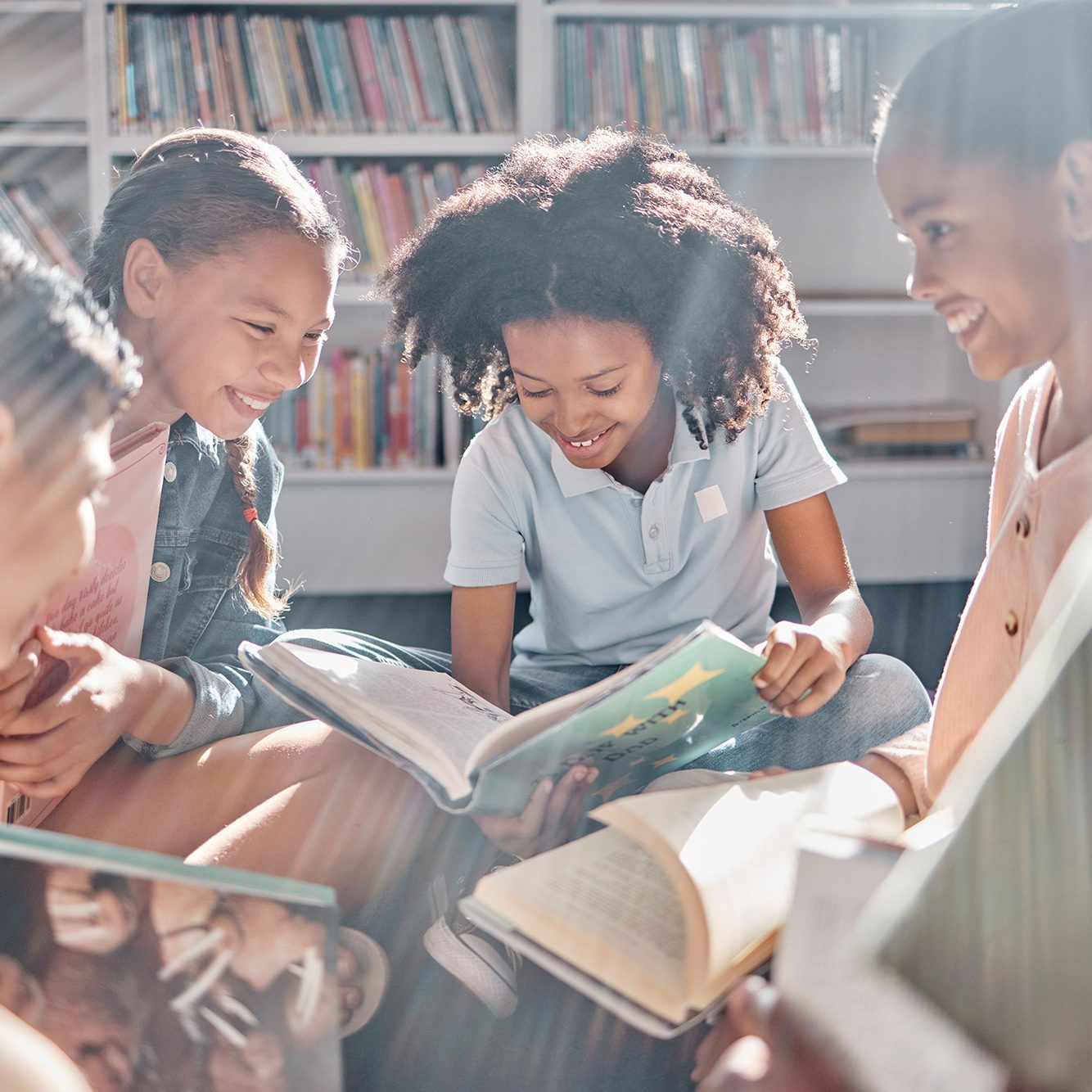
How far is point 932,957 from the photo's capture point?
441 mm

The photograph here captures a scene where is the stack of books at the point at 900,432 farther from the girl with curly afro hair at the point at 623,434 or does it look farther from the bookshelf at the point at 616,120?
the girl with curly afro hair at the point at 623,434

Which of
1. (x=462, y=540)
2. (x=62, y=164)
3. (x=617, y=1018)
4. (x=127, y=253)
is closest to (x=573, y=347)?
(x=462, y=540)

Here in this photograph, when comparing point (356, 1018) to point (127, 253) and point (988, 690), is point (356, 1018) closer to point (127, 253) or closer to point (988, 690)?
point (988, 690)

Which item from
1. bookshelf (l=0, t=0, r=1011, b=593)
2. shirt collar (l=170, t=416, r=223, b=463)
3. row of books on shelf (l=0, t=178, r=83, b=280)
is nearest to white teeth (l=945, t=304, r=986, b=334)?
shirt collar (l=170, t=416, r=223, b=463)

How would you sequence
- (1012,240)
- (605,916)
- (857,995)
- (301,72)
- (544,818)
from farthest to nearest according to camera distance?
(301,72)
(544,818)
(1012,240)
(605,916)
(857,995)

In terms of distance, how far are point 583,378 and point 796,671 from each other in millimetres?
370

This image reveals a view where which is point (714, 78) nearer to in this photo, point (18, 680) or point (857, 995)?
point (18, 680)

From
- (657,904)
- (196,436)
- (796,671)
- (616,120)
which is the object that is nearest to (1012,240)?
(796,671)

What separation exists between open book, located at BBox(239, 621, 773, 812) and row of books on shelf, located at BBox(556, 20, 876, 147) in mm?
1720

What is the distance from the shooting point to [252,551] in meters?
1.19

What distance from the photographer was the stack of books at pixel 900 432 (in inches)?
99.0

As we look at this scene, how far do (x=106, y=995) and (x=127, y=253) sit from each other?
78cm

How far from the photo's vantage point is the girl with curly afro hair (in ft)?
3.59

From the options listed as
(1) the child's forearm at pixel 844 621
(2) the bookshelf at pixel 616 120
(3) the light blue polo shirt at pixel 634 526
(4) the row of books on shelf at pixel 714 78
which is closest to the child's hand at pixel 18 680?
(3) the light blue polo shirt at pixel 634 526
